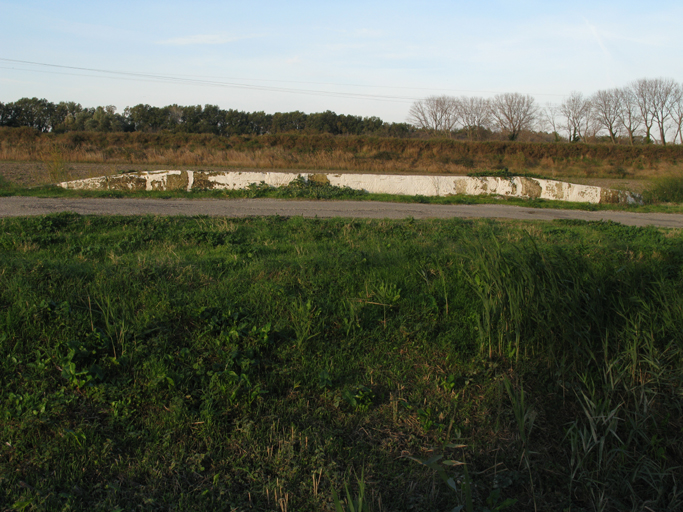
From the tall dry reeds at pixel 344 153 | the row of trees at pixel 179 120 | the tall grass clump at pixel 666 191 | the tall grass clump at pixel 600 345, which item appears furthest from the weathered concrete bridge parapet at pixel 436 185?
the row of trees at pixel 179 120

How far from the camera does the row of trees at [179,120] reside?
49.6 meters

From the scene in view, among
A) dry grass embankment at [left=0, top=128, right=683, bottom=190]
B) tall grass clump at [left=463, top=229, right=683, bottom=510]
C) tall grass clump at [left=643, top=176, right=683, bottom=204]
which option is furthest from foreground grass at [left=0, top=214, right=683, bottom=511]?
dry grass embankment at [left=0, top=128, right=683, bottom=190]

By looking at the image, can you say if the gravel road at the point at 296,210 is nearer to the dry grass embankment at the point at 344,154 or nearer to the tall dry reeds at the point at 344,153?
the dry grass embankment at the point at 344,154

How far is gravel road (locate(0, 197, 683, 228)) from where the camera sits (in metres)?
9.67

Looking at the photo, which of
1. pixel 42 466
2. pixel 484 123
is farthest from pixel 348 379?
pixel 484 123

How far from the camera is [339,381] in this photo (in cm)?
374

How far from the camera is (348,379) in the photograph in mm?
3766

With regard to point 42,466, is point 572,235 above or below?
above

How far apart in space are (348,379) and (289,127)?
6045 cm

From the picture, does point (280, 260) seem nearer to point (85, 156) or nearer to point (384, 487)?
point (384, 487)

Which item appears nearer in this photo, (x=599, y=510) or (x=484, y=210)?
(x=599, y=510)

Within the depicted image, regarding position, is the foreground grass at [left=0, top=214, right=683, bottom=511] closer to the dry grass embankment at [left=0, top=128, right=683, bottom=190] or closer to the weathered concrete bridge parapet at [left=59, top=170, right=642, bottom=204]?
the weathered concrete bridge parapet at [left=59, top=170, right=642, bottom=204]

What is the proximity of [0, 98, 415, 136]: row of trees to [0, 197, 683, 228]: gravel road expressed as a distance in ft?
131

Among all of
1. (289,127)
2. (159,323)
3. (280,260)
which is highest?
(289,127)
